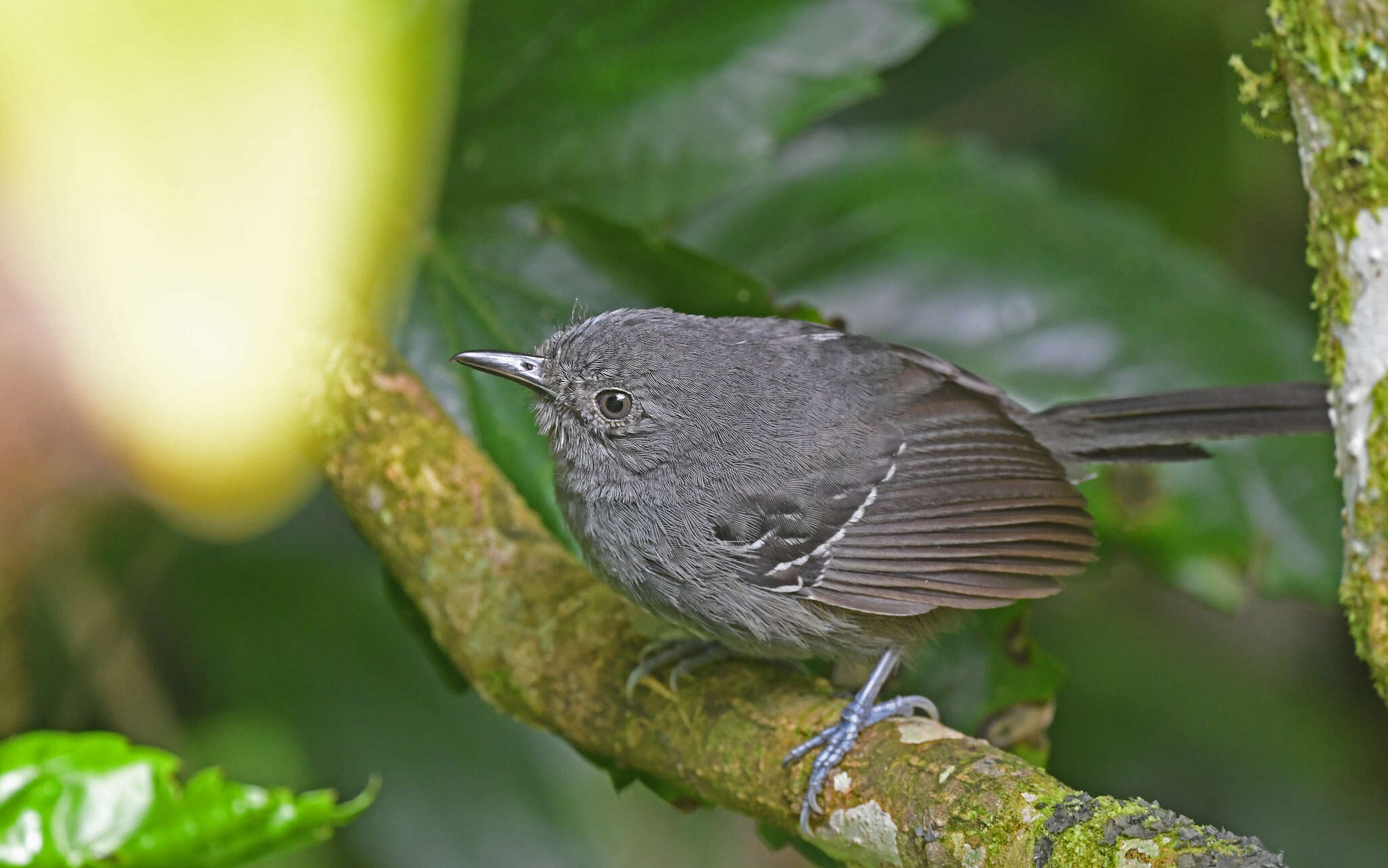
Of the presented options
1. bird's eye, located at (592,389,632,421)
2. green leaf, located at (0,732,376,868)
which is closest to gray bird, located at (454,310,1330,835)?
bird's eye, located at (592,389,632,421)

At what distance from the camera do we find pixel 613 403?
3.08m

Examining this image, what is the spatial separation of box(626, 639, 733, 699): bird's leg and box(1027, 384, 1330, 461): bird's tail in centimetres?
102

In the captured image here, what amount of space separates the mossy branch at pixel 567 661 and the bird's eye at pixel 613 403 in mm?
305

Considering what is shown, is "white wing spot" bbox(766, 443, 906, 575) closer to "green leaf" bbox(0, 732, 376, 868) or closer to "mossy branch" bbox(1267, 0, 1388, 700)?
"mossy branch" bbox(1267, 0, 1388, 700)

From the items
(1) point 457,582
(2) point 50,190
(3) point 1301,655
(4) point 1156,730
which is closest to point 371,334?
(1) point 457,582

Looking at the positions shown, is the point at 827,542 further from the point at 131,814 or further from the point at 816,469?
the point at 131,814

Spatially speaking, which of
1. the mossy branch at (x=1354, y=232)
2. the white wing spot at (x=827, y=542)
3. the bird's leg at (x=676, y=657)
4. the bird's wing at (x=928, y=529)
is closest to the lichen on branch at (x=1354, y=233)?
the mossy branch at (x=1354, y=232)

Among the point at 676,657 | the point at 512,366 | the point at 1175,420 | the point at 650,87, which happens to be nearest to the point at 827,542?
the point at 676,657

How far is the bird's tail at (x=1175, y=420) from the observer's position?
3.06 metres

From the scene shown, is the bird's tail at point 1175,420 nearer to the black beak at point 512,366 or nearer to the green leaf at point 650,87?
the green leaf at point 650,87

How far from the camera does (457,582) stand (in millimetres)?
2846

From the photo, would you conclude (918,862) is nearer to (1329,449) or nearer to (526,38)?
(1329,449)

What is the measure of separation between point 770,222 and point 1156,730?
236cm

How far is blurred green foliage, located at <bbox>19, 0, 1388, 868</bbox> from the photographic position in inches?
137
